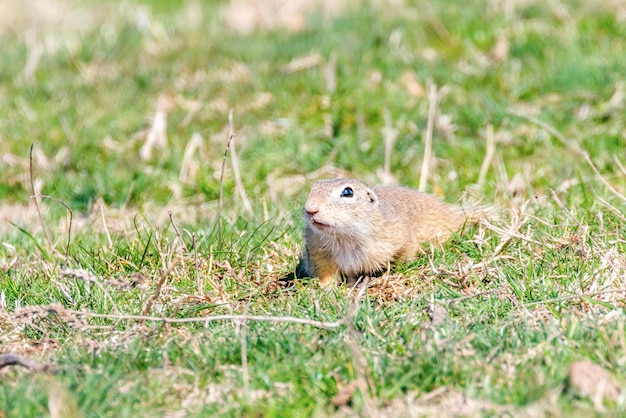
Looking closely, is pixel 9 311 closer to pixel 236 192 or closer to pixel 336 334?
pixel 336 334

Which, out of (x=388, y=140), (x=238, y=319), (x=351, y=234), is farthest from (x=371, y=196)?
(x=388, y=140)

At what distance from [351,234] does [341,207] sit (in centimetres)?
15

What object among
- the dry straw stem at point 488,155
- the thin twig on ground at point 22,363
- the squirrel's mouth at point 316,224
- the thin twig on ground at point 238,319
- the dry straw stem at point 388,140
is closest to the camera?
the thin twig on ground at point 22,363

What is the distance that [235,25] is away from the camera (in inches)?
344

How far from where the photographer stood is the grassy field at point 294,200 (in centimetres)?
338

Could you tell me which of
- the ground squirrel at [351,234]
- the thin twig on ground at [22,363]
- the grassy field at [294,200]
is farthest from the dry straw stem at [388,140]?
the thin twig on ground at [22,363]

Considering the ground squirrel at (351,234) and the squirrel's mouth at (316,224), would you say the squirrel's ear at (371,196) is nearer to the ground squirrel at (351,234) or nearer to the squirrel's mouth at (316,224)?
the ground squirrel at (351,234)

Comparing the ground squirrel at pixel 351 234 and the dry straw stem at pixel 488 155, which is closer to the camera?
the ground squirrel at pixel 351 234

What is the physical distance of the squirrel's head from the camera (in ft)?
14.4

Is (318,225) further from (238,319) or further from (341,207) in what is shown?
(238,319)

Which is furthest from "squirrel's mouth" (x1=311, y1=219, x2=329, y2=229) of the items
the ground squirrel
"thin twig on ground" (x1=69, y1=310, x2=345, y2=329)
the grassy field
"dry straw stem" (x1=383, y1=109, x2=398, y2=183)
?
"dry straw stem" (x1=383, y1=109, x2=398, y2=183)

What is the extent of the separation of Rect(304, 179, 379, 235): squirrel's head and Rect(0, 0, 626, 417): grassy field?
0.28 m

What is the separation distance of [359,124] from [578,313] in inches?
132

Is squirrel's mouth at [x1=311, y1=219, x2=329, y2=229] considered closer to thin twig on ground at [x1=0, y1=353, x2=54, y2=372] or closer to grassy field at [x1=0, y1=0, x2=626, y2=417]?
grassy field at [x1=0, y1=0, x2=626, y2=417]
